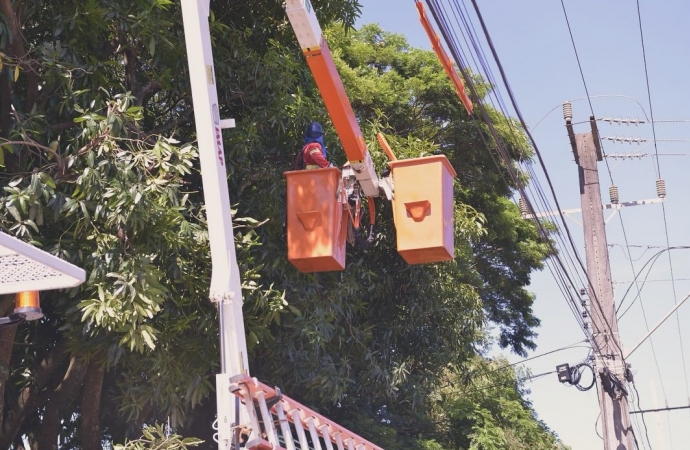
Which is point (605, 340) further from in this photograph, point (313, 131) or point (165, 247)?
point (165, 247)

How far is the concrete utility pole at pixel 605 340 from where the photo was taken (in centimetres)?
1417

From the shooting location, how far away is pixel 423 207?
9.91m

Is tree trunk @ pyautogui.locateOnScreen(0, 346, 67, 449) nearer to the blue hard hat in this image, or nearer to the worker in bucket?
the worker in bucket

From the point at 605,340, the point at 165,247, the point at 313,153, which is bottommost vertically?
the point at 605,340

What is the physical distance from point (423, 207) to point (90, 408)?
453 cm

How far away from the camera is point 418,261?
1020 cm

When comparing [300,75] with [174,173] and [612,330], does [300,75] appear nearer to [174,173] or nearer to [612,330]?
[174,173]

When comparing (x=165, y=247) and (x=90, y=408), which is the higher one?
(x=165, y=247)

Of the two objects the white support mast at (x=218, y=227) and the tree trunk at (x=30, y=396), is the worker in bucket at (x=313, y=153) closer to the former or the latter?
the white support mast at (x=218, y=227)

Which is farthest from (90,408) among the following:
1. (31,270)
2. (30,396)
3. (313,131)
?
(31,270)

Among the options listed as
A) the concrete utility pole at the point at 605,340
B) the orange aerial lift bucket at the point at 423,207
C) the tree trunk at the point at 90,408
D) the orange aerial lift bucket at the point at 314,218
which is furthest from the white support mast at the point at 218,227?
the concrete utility pole at the point at 605,340

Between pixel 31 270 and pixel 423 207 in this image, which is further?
pixel 423 207

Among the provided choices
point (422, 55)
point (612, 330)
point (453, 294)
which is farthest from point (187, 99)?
point (422, 55)

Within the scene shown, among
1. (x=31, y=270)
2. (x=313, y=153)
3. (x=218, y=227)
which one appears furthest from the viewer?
(x=313, y=153)
